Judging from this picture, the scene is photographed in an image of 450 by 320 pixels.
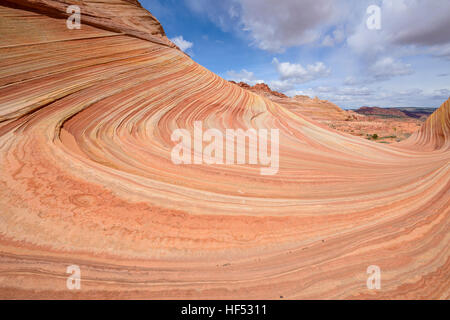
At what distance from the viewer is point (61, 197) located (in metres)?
2.34

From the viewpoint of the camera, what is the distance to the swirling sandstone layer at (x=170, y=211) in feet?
5.54

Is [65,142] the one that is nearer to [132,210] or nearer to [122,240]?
[132,210]

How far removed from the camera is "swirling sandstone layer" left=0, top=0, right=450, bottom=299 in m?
1.69
